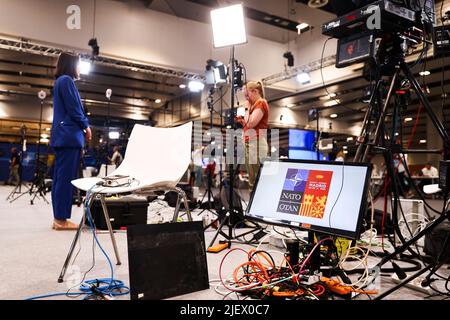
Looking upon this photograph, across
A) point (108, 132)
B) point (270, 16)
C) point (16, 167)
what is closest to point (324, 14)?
point (270, 16)

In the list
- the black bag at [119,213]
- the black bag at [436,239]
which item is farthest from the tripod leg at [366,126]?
the black bag at [119,213]

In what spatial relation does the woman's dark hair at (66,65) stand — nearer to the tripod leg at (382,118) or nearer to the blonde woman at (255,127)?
the blonde woman at (255,127)

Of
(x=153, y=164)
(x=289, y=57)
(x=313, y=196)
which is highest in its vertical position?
(x=289, y=57)

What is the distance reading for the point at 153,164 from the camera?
1715 millimetres

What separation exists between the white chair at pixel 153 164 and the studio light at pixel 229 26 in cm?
105

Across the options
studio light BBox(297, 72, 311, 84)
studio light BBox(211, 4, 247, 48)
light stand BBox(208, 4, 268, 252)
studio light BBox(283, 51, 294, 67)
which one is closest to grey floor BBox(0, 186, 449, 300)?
light stand BBox(208, 4, 268, 252)

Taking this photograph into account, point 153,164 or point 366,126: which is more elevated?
point 366,126

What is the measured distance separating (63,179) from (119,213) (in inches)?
23.1

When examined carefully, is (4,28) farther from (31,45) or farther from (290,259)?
(290,259)

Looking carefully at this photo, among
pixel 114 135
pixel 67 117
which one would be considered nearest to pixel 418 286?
pixel 67 117

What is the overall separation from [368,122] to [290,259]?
77 centimetres

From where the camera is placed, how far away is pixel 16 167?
444 inches

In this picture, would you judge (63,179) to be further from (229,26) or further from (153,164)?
(229,26)
